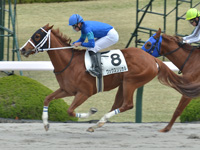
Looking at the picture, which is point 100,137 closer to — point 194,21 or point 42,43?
point 42,43

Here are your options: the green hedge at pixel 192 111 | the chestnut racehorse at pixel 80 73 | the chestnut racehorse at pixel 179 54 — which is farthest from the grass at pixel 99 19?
the chestnut racehorse at pixel 80 73

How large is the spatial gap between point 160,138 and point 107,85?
0.89 meters

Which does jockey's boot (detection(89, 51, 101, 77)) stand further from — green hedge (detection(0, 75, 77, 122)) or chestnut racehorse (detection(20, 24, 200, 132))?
green hedge (detection(0, 75, 77, 122))

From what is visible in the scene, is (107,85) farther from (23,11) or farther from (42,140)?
(23,11)

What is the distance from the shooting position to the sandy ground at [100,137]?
5.39 m

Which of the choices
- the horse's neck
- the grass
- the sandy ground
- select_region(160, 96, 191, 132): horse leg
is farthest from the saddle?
the grass

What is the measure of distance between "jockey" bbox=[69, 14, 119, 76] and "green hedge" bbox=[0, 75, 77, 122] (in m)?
1.07

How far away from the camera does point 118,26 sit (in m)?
16.1

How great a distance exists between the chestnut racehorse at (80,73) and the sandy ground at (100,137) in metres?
0.23

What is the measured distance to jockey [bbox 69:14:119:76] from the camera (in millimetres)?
5836

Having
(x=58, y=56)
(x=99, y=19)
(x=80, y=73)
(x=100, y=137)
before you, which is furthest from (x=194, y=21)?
(x=99, y=19)

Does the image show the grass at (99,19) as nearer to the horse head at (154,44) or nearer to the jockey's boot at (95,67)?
the horse head at (154,44)

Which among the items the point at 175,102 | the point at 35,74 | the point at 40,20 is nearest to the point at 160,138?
the point at 175,102

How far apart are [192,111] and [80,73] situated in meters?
1.81
